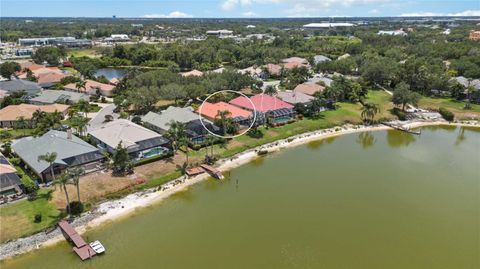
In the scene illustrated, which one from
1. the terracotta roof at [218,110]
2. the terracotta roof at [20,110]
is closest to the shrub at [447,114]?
the terracotta roof at [218,110]

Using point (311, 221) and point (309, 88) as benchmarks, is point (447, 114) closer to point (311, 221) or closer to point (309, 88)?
point (309, 88)

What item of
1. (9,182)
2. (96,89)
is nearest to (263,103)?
(96,89)

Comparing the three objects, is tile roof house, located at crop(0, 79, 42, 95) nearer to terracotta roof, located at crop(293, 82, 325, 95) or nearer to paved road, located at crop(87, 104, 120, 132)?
paved road, located at crop(87, 104, 120, 132)

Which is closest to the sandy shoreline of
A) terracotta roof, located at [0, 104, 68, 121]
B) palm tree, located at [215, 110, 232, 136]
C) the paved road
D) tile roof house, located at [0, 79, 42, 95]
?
palm tree, located at [215, 110, 232, 136]

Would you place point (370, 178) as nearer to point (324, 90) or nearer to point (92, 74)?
point (324, 90)

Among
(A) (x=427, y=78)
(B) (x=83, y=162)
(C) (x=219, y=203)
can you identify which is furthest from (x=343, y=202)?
(A) (x=427, y=78)

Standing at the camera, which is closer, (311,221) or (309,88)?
(311,221)
